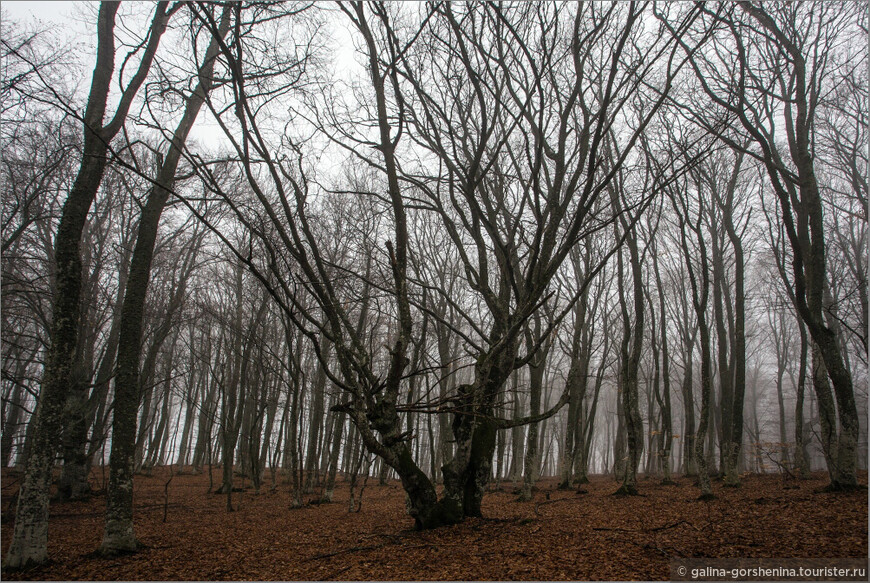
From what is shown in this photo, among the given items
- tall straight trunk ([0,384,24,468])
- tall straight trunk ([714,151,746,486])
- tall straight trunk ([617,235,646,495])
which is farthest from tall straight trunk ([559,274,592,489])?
tall straight trunk ([0,384,24,468])

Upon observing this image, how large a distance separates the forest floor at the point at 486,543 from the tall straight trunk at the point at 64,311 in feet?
1.43

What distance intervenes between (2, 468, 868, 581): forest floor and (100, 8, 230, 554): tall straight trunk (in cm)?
37

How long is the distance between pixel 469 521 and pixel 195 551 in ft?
12.5

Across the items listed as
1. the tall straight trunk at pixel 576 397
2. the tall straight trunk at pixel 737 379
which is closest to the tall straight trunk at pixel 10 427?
the tall straight trunk at pixel 576 397

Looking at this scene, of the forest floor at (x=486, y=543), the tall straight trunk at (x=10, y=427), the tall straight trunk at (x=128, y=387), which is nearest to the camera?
the forest floor at (x=486, y=543)

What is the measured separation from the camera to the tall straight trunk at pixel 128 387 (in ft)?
19.9

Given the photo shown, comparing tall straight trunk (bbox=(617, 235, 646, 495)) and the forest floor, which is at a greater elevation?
tall straight trunk (bbox=(617, 235, 646, 495))

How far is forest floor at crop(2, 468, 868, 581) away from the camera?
15.3ft

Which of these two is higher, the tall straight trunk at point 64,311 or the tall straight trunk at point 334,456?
the tall straight trunk at point 64,311

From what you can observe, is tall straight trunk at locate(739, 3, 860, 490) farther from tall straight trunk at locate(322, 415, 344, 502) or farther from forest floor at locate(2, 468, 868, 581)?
tall straight trunk at locate(322, 415, 344, 502)

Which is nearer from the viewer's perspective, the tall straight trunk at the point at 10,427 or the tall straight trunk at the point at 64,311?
the tall straight trunk at the point at 64,311

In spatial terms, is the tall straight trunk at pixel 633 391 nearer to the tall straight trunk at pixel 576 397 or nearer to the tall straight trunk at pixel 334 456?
the tall straight trunk at pixel 576 397

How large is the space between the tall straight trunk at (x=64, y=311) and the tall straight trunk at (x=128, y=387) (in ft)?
2.03

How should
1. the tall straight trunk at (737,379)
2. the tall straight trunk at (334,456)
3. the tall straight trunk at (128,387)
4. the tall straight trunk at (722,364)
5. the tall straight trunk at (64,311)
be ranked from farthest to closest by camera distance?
the tall straight trunk at (722,364) → the tall straight trunk at (334,456) → the tall straight trunk at (737,379) → the tall straight trunk at (128,387) → the tall straight trunk at (64,311)
